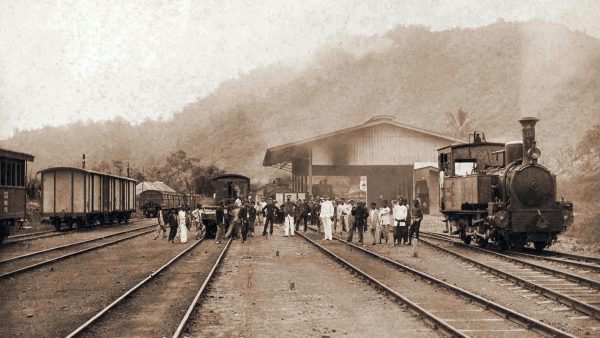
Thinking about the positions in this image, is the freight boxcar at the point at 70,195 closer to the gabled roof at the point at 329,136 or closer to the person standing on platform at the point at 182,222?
the person standing on platform at the point at 182,222

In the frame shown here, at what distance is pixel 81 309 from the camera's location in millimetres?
10438

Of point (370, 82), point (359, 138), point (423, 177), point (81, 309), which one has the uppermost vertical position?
point (370, 82)

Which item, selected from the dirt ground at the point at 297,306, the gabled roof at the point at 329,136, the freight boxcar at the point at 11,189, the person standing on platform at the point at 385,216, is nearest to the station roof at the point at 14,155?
the freight boxcar at the point at 11,189

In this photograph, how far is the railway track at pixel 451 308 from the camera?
826 cm

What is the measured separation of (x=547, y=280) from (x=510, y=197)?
549 centimetres

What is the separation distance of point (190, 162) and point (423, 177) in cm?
5454

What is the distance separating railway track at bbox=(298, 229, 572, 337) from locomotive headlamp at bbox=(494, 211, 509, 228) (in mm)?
4129

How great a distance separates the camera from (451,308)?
10.0 m

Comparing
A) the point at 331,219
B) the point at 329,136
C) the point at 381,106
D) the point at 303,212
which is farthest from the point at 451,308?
the point at 381,106

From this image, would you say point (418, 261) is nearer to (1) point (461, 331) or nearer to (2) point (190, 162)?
(1) point (461, 331)

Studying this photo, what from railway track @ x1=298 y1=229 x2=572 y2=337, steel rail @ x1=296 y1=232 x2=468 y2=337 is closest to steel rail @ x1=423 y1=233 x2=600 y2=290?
railway track @ x1=298 y1=229 x2=572 y2=337

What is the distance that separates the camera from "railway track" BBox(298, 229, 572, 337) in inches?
325

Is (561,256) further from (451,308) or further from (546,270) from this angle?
(451,308)

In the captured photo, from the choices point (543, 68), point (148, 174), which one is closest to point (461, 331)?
point (148, 174)
